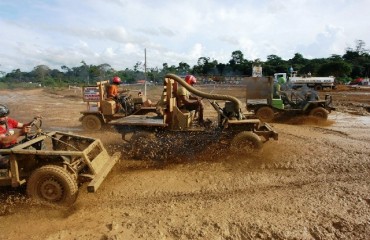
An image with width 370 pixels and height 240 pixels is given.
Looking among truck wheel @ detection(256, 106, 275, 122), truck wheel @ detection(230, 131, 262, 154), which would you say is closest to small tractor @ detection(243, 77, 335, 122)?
truck wheel @ detection(256, 106, 275, 122)

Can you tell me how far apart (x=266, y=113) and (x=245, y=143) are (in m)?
5.73

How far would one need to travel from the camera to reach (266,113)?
1258 centimetres

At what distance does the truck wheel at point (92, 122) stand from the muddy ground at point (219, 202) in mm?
3713

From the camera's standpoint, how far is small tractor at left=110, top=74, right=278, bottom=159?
7.27 m

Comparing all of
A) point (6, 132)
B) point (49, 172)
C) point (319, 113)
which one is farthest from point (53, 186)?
point (319, 113)

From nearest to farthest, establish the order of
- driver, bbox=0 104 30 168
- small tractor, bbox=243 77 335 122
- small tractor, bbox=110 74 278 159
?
driver, bbox=0 104 30 168 → small tractor, bbox=110 74 278 159 → small tractor, bbox=243 77 335 122

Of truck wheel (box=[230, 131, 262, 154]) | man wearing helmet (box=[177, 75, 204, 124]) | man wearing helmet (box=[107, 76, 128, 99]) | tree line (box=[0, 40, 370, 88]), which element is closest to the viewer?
truck wheel (box=[230, 131, 262, 154])

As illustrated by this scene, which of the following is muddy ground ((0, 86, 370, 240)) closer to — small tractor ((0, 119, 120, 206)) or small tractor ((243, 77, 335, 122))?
small tractor ((0, 119, 120, 206))

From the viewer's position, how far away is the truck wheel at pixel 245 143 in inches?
280

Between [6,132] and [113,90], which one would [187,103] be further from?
[6,132]

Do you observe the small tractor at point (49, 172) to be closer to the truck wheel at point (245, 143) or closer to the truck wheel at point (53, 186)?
the truck wheel at point (53, 186)

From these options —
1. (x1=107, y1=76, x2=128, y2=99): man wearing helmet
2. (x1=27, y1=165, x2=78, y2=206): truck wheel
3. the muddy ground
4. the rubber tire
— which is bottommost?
the muddy ground

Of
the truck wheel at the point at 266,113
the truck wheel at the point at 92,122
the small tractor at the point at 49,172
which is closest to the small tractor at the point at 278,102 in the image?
the truck wheel at the point at 266,113

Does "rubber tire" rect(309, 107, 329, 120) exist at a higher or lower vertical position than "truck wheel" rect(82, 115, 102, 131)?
higher
